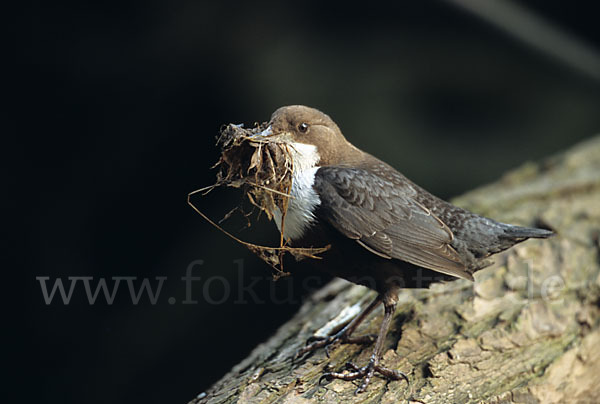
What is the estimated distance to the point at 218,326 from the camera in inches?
173

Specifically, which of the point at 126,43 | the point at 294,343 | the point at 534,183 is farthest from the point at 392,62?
the point at 294,343

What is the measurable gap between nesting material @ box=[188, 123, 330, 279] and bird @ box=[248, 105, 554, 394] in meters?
0.05

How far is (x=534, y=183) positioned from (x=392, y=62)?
2.05m

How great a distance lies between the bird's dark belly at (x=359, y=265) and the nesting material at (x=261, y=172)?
0.05 m

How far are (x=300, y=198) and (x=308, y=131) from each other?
33cm

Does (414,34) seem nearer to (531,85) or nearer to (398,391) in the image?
(531,85)

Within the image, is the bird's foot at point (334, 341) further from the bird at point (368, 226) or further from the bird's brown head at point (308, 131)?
the bird's brown head at point (308, 131)

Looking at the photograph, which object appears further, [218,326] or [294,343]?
[218,326]

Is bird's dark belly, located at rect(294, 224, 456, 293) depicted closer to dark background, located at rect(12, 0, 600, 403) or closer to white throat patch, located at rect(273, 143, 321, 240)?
white throat patch, located at rect(273, 143, 321, 240)

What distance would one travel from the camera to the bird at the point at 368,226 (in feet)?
8.25

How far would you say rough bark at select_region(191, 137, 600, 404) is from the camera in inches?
94.7

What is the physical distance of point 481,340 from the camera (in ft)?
8.80

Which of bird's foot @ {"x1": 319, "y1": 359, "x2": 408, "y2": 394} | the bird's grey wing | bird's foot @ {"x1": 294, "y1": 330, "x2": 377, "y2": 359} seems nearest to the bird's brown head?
the bird's grey wing

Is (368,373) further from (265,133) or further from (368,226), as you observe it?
(265,133)
